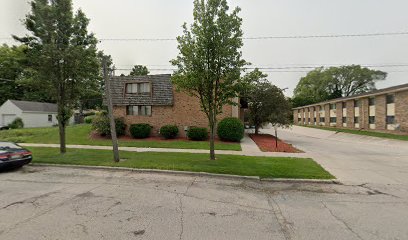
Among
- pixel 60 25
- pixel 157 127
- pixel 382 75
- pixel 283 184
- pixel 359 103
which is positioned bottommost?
pixel 283 184

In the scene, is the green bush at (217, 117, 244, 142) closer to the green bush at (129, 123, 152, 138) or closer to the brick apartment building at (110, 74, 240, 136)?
the brick apartment building at (110, 74, 240, 136)

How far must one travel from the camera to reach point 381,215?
15.9ft

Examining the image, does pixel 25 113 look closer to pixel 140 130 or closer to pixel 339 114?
pixel 140 130

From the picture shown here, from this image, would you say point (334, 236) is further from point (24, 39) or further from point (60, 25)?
point (24, 39)

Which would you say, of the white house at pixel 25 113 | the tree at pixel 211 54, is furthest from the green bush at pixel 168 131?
the white house at pixel 25 113

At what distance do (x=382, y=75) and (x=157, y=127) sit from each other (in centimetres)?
6687

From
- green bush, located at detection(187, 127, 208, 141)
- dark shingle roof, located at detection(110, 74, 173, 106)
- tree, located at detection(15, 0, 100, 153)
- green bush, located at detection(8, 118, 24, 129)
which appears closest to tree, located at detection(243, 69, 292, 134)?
green bush, located at detection(187, 127, 208, 141)

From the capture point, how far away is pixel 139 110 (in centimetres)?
2109

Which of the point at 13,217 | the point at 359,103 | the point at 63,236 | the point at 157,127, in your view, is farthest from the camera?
the point at 359,103

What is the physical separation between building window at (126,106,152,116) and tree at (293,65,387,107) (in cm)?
5670

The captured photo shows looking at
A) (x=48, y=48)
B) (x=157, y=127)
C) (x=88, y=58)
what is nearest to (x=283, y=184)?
(x=88, y=58)

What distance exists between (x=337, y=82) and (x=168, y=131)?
61.4 m

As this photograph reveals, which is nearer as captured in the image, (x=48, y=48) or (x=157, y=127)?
(x=48, y=48)

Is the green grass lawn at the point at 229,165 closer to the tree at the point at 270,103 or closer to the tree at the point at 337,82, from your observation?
the tree at the point at 270,103
